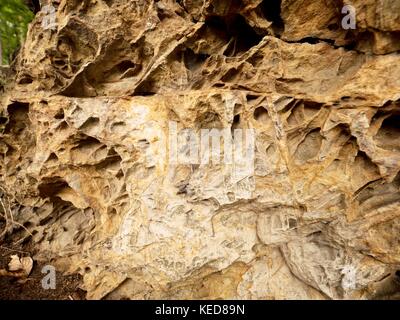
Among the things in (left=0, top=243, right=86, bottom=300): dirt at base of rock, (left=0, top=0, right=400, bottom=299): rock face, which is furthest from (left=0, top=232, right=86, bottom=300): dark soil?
(left=0, top=0, right=400, bottom=299): rock face

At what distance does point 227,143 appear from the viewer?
2.51 m

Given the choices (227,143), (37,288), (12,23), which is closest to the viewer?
(227,143)

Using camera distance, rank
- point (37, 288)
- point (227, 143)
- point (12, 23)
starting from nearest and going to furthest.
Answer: point (227, 143) → point (37, 288) → point (12, 23)

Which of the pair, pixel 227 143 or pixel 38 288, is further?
pixel 38 288

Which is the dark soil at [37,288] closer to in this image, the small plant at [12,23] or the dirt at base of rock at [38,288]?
the dirt at base of rock at [38,288]

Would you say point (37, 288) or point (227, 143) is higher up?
point (227, 143)

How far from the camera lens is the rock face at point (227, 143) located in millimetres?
2432

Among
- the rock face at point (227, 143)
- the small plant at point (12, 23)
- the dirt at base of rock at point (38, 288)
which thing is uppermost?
the small plant at point (12, 23)

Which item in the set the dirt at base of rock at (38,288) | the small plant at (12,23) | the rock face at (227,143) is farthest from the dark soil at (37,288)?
the small plant at (12,23)

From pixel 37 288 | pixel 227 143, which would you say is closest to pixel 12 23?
pixel 37 288

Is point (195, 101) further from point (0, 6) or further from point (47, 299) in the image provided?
point (0, 6)

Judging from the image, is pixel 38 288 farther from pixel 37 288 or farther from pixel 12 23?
pixel 12 23

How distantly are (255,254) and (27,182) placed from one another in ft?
9.10

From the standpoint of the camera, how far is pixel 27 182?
10.8ft
